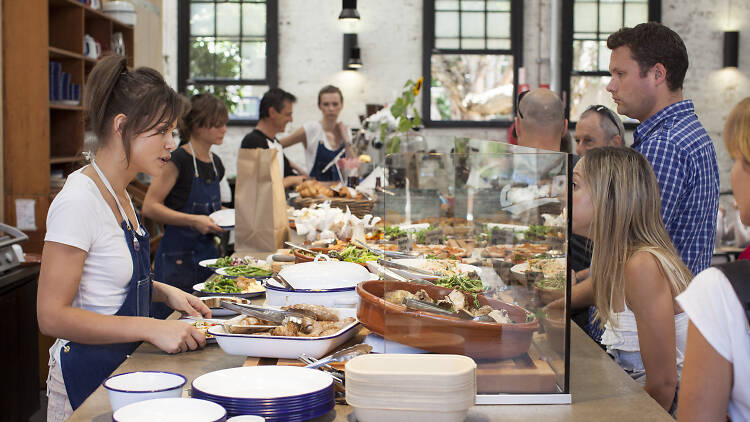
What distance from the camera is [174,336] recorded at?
1875 mm

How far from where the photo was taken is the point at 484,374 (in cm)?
152

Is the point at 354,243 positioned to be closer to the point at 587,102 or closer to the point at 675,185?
the point at 675,185

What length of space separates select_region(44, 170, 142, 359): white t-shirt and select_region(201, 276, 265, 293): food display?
459 millimetres

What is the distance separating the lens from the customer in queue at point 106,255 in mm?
1861

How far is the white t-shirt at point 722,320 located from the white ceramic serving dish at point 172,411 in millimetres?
805

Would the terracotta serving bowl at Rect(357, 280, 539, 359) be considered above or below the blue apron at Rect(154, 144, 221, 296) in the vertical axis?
above

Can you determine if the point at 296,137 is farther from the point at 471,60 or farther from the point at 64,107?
the point at 471,60

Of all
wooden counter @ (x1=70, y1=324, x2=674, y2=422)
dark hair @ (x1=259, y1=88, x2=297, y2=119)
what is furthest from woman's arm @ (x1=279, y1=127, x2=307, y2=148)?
wooden counter @ (x1=70, y1=324, x2=674, y2=422)

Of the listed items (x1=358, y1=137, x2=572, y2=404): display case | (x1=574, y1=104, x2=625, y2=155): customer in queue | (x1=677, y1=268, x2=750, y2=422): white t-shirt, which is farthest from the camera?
(x1=574, y1=104, x2=625, y2=155): customer in queue

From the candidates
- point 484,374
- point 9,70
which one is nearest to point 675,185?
point 484,374

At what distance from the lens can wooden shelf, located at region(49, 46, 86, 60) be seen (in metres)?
5.16

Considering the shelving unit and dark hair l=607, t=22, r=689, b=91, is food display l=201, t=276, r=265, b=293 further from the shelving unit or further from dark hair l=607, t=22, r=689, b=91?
the shelving unit

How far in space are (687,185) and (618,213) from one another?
563 mm

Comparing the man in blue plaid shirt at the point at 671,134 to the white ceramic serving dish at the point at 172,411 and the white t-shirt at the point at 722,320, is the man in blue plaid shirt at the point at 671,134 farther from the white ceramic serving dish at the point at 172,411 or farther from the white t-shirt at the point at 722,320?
the white ceramic serving dish at the point at 172,411
